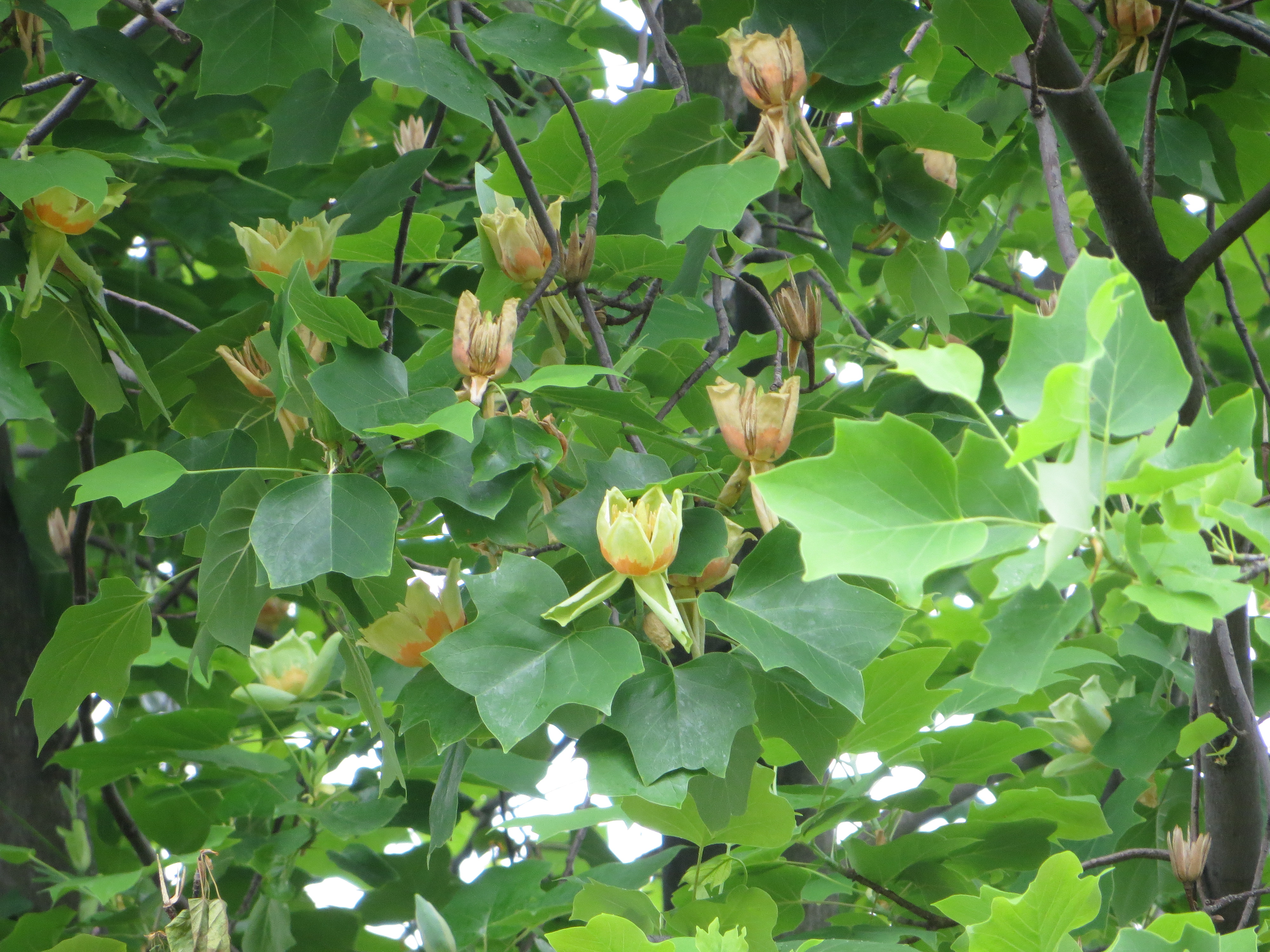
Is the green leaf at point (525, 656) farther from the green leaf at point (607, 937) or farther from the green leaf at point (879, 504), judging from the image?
the green leaf at point (879, 504)

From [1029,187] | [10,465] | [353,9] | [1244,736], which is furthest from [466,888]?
[1029,187]

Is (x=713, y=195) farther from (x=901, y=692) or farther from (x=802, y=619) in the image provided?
(x=901, y=692)

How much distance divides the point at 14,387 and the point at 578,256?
69 centimetres

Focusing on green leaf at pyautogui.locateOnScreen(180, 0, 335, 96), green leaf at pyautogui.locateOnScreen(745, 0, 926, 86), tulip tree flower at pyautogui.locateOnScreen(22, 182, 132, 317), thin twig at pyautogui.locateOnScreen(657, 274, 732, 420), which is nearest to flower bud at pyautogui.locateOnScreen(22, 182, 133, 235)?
tulip tree flower at pyautogui.locateOnScreen(22, 182, 132, 317)

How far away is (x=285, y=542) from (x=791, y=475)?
579mm

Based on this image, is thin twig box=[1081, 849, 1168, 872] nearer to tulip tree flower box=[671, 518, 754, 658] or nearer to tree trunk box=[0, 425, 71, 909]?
tulip tree flower box=[671, 518, 754, 658]

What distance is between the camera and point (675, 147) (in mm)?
1404

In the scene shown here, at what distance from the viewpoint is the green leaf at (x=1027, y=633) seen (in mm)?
725

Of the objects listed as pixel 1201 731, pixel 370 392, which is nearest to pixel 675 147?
pixel 370 392

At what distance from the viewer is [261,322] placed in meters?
1.46

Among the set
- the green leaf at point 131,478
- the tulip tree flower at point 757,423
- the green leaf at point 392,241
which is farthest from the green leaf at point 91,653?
the tulip tree flower at point 757,423

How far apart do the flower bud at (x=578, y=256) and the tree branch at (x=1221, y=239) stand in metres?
0.78

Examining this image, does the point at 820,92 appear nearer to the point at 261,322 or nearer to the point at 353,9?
the point at 353,9

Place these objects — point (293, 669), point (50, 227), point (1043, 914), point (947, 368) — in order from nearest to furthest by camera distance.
→ point (947, 368) → point (1043, 914) → point (50, 227) → point (293, 669)
